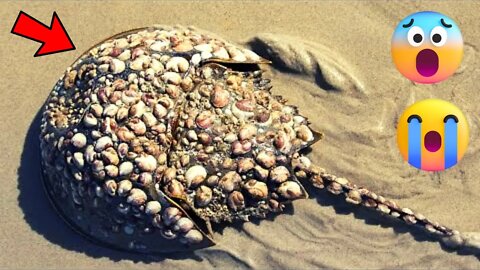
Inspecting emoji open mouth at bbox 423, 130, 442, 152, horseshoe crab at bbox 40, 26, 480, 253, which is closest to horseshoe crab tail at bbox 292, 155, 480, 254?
horseshoe crab at bbox 40, 26, 480, 253

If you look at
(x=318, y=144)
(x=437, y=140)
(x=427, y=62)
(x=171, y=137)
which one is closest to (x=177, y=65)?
(x=171, y=137)

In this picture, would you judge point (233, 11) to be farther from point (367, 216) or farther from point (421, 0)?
point (367, 216)

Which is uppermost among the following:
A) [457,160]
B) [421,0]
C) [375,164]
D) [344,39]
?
[421,0]

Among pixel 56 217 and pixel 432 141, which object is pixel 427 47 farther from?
pixel 56 217

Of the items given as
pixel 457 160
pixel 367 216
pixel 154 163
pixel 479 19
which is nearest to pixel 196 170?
pixel 154 163

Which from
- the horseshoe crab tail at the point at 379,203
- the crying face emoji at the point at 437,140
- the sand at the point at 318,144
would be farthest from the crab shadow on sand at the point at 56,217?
the crying face emoji at the point at 437,140

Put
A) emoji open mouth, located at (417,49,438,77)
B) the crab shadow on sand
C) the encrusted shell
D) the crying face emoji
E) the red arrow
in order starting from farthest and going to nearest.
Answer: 1. the red arrow
2. emoji open mouth, located at (417,49,438,77)
3. the crying face emoji
4. the crab shadow on sand
5. the encrusted shell

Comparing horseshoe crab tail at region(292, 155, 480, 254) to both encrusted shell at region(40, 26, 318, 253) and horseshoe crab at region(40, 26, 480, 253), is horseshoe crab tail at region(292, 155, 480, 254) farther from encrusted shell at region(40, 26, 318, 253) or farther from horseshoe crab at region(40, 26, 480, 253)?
encrusted shell at region(40, 26, 318, 253)
